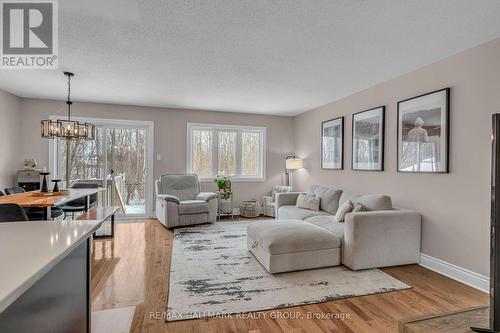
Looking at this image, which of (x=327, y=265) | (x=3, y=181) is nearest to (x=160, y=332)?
(x=327, y=265)

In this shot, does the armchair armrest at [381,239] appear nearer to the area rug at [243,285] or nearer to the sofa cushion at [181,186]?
the area rug at [243,285]

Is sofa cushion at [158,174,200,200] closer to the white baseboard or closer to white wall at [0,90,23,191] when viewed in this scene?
white wall at [0,90,23,191]

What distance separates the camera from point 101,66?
3.13m

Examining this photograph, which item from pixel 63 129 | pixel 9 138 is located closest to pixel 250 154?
pixel 63 129

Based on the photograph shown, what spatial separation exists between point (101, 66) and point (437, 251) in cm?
448

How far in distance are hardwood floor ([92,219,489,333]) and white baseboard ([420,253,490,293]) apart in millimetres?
71

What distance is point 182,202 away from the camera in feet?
15.2

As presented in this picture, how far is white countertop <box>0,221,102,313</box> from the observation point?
0.66 m

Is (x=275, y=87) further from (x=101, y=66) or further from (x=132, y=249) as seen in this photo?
(x=132, y=249)

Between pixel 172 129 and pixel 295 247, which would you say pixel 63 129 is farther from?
pixel 295 247

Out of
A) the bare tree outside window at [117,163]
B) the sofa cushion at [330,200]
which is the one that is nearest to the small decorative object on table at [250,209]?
the sofa cushion at [330,200]

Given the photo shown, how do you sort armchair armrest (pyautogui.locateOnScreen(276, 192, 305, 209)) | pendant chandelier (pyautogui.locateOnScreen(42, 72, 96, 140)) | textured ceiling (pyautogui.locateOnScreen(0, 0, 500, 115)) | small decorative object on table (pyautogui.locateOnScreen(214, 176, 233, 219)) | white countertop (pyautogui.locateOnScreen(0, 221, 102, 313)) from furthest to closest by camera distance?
small decorative object on table (pyautogui.locateOnScreen(214, 176, 233, 219)) < armchair armrest (pyautogui.locateOnScreen(276, 192, 305, 209)) < pendant chandelier (pyautogui.locateOnScreen(42, 72, 96, 140)) < textured ceiling (pyautogui.locateOnScreen(0, 0, 500, 115)) < white countertop (pyautogui.locateOnScreen(0, 221, 102, 313))

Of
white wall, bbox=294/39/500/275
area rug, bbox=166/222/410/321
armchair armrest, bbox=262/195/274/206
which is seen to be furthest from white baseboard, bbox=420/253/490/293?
armchair armrest, bbox=262/195/274/206

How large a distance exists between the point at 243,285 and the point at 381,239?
161cm
